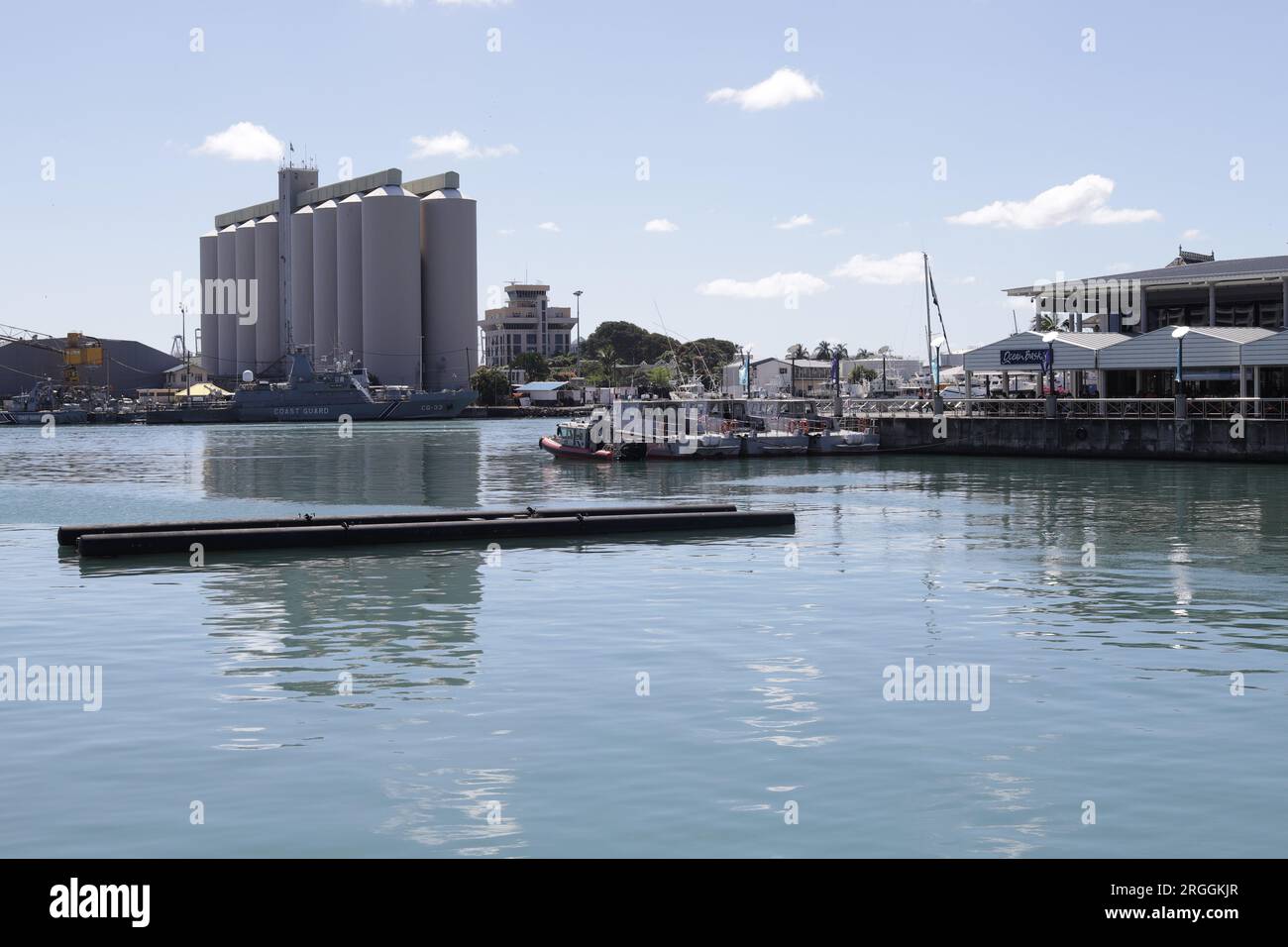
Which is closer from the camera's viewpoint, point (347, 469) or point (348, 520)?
point (348, 520)

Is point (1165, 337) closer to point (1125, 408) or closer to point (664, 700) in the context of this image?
point (1125, 408)

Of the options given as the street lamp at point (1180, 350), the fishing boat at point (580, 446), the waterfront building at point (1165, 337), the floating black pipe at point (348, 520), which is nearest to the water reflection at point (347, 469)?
the fishing boat at point (580, 446)

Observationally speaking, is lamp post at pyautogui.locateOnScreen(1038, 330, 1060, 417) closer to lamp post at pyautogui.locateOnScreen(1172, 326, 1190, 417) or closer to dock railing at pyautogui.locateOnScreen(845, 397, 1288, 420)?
dock railing at pyautogui.locateOnScreen(845, 397, 1288, 420)

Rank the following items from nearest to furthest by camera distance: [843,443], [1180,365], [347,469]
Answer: [1180,365], [347,469], [843,443]

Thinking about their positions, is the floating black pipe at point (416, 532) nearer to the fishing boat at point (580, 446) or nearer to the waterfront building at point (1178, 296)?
the fishing boat at point (580, 446)

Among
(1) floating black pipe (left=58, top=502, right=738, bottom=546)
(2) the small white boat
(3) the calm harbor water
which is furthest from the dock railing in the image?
(1) floating black pipe (left=58, top=502, right=738, bottom=546)

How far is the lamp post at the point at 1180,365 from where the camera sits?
249 ft

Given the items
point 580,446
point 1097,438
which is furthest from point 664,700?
point 580,446

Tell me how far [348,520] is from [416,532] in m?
2.10

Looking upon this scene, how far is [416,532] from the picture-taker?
3881cm

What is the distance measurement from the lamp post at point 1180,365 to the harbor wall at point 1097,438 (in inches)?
32.5

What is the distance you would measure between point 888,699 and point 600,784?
17.9ft

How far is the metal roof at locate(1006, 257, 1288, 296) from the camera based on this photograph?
269ft

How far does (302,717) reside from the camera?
17203 mm
